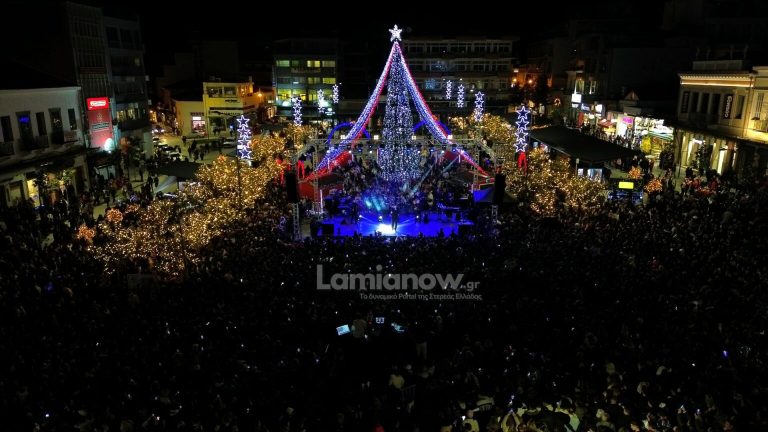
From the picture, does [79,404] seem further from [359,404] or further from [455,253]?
[455,253]

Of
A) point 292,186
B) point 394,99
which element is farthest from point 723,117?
point 292,186

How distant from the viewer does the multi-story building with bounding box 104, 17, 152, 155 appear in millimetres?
37188

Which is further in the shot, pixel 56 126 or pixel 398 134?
pixel 56 126

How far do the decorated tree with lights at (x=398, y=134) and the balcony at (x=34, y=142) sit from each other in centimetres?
1650

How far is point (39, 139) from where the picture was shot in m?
25.9

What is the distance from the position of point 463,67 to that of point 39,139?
4458 cm

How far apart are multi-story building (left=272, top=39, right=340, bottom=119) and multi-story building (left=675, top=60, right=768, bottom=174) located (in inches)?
1415

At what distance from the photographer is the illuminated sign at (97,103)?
102 feet

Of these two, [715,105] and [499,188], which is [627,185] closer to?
[499,188]

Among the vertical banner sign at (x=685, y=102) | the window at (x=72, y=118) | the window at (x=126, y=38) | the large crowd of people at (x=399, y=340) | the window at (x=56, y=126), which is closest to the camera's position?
the large crowd of people at (x=399, y=340)

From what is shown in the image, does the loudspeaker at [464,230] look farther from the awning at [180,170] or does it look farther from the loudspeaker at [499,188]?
the awning at [180,170]

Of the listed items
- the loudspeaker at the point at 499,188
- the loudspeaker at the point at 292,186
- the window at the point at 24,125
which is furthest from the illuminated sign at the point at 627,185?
the window at the point at 24,125

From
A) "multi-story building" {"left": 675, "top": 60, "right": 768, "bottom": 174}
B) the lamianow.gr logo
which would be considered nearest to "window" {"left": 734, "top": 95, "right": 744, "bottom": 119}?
"multi-story building" {"left": 675, "top": 60, "right": 768, "bottom": 174}

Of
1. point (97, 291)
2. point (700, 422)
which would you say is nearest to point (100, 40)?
point (97, 291)
